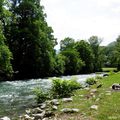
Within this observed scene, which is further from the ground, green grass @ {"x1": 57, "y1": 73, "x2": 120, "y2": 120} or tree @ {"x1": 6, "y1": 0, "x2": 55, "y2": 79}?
tree @ {"x1": 6, "y1": 0, "x2": 55, "y2": 79}

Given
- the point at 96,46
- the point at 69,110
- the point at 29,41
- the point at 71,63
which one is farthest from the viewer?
the point at 96,46

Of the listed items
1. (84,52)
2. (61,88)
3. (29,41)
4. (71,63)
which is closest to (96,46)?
(84,52)

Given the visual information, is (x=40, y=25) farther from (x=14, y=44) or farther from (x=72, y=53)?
(x=72, y=53)

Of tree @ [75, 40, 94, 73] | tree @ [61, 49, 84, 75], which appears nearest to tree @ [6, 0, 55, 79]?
tree @ [61, 49, 84, 75]

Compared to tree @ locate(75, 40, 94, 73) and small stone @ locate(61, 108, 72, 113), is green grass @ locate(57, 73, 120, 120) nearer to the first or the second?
small stone @ locate(61, 108, 72, 113)

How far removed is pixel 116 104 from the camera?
663 inches

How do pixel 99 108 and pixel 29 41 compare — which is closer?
pixel 99 108

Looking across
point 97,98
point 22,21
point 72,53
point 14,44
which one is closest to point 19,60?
point 14,44

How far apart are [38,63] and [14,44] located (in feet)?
22.6

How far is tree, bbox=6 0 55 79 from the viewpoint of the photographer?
70.3 metres

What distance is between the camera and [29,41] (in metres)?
71.4

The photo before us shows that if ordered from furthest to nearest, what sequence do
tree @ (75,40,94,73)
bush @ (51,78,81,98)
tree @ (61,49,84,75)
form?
tree @ (75,40,94,73) → tree @ (61,49,84,75) → bush @ (51,78,81,98)

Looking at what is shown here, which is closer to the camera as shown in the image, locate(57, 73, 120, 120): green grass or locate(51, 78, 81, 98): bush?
locate(57, 73, 120, 120): green grass

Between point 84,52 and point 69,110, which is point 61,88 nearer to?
point 69,110
